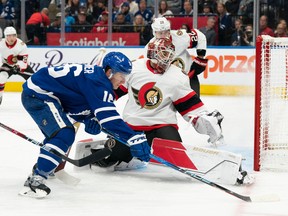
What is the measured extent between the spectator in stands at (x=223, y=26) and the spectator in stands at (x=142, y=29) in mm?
999

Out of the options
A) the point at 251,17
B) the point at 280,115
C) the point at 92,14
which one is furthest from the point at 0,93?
the point at 280,115

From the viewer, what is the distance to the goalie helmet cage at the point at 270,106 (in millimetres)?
4625

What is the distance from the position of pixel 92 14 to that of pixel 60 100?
702 centimetres

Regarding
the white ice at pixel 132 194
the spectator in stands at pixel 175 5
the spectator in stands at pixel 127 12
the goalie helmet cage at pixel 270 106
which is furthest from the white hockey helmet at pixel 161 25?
the spectator in stands at pixel 127 12

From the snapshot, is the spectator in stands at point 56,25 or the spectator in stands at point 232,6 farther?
the spectator in stands at point 56,25

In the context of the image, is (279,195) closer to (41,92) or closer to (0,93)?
(41,92)

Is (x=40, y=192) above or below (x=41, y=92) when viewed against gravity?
below

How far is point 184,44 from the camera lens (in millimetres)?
5859

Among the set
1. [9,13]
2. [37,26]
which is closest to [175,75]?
[37,26]

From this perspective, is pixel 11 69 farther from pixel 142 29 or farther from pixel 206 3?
pixel 206 3

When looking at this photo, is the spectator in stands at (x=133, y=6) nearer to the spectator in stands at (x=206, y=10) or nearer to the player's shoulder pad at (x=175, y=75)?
the spectator in stands at (x=206, y=10)

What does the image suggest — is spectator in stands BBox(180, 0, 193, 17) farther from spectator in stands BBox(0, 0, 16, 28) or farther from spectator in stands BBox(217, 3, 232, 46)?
spectator in stands BBox(0, 0, 16, 28)

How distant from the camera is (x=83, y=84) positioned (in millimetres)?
3693

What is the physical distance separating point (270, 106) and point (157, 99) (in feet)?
2.47
